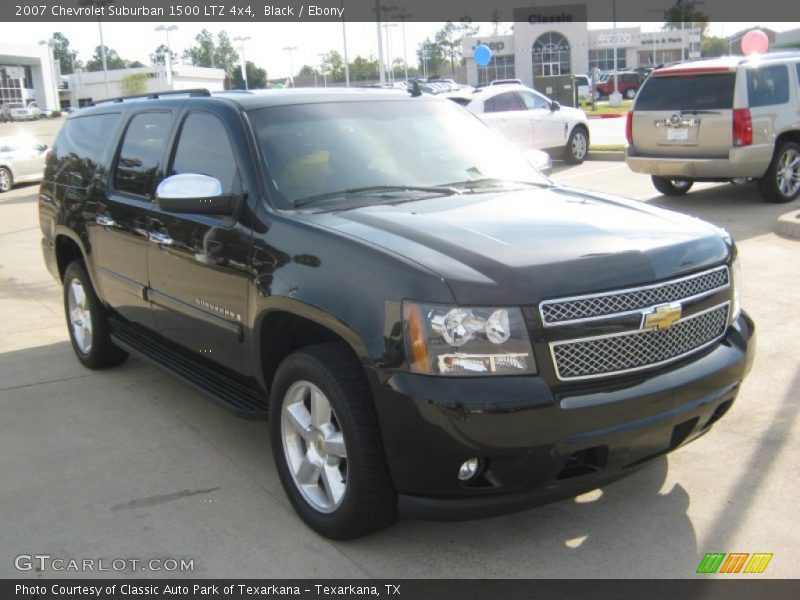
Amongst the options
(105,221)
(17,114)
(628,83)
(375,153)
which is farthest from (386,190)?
(17,114)

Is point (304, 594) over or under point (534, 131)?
under

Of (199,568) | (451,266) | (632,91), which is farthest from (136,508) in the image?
(632,91)

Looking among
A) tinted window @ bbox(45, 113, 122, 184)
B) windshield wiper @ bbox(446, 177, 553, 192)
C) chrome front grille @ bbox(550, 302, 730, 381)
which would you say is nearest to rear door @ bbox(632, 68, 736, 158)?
windshield wiper @ bbox(446, 177, 553, 192)

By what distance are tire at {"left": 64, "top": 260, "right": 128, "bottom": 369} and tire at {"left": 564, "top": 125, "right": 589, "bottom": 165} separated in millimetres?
13300

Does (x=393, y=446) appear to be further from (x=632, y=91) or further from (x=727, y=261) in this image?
(x=632, y=91)

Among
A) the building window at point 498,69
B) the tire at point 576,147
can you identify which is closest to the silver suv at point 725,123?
the tire at point 576,147

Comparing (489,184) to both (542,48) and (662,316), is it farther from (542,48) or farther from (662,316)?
(542,48)

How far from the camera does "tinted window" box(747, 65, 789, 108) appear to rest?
10.7 metres

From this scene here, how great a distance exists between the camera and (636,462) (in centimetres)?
325

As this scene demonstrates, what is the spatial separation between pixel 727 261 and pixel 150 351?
3.34 meters

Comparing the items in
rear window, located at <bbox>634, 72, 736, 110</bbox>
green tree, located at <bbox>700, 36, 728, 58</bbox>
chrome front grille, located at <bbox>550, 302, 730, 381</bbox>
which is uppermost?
green tree, located at <bbox>700, 36, 728, 58</bbox>

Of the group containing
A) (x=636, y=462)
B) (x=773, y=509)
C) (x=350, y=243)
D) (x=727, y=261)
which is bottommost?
(x=773, y=509)

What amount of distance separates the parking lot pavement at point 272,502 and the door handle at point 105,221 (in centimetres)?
113

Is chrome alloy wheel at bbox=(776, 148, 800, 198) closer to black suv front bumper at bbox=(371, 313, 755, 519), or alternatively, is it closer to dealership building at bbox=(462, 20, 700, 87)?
black suv front bumper at bbox=(371, 313, 755, 519)
